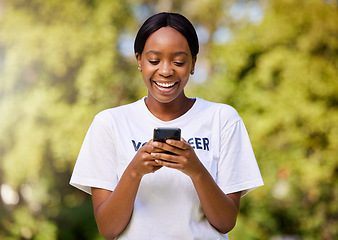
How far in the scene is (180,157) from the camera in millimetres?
1357

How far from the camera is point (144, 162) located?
1373 mm

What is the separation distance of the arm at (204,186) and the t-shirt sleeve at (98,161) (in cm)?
25

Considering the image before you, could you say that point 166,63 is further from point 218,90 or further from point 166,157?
point 218,90

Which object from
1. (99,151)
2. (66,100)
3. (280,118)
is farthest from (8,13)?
(99,151)

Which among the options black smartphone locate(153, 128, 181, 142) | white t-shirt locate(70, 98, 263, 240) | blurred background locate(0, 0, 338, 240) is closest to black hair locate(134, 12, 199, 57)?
white t-shirt locate(70, 98, 263, 240)

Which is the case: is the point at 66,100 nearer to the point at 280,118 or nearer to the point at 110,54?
the point at 110,54

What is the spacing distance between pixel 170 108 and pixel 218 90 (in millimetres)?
6026

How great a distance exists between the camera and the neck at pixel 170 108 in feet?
5.32

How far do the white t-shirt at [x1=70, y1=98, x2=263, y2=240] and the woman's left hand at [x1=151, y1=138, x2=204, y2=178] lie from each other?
0.13 metres

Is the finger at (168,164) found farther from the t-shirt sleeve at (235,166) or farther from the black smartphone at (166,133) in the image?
the t-shirt sleeve at (235,166)

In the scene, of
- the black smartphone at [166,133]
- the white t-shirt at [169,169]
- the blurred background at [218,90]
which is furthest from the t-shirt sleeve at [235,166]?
the blurred background at [218,90]

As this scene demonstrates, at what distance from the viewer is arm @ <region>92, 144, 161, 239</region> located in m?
1.38

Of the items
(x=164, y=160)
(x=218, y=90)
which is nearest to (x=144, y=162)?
(x=164, y=160)

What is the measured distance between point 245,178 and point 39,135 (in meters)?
5.85
